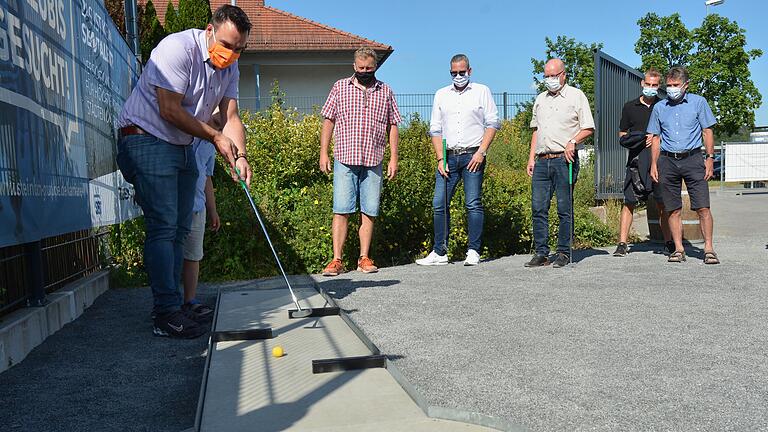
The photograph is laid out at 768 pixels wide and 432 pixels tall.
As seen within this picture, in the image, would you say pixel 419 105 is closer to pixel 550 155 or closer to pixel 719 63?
pixel 550 155

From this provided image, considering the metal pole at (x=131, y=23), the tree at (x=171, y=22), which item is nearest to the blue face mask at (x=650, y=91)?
the metal pole at (x=131, y=23)

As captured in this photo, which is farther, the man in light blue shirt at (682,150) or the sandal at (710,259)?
the man in light blue shirt at (682,150)

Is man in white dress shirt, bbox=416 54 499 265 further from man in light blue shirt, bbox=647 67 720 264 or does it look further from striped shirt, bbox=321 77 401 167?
man in light blue shirt, bbox=647 67 720 264

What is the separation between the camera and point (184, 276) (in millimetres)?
4754

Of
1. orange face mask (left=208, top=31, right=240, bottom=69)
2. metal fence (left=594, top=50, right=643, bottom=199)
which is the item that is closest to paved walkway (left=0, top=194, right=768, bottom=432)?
orange face mask (left=208, top=31, right=240, bottom=69)

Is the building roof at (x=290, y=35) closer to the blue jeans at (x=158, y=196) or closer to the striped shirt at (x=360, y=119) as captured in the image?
the striped shirt at (x=360, y=119)

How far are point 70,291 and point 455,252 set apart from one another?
408cm

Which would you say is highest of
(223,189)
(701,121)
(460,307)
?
(701,121)

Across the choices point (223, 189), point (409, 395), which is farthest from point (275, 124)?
point (409, 395)

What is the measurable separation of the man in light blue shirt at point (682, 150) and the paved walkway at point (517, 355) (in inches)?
35.3

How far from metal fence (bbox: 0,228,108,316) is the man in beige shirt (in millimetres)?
3812

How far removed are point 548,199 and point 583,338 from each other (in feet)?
10.6

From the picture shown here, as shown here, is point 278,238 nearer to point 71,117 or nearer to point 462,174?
point 462,174

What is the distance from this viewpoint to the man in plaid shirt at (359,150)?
6.59 m
